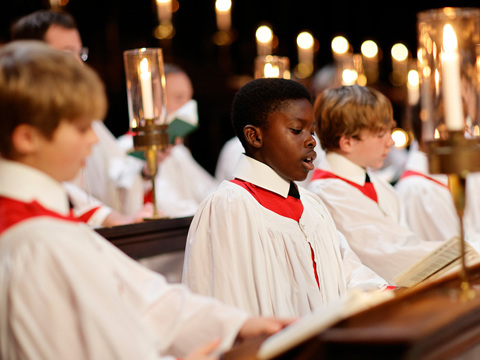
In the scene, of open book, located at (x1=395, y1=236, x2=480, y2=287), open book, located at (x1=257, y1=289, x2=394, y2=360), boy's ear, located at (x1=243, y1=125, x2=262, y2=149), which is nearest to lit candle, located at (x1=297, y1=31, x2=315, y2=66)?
boy's ear, located at (x1=243, y1=125, x2=262, y2=149)

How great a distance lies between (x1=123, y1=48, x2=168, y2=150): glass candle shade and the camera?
3.75 m

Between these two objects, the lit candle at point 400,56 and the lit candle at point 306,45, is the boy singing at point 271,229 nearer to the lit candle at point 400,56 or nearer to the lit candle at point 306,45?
the lit candle at point 306,45

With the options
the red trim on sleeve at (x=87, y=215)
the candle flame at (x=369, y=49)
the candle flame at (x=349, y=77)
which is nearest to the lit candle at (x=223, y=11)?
the candle flame at (x=349, y=77)

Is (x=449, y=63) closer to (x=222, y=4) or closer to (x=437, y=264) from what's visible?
(x=437, y=264)

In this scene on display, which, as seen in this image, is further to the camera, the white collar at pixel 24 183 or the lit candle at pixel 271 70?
the lit candle at pixel 271 70

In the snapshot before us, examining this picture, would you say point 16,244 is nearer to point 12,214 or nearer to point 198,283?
point 12,214

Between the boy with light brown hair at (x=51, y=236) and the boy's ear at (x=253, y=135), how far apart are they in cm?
127

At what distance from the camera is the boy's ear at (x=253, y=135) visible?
297cm

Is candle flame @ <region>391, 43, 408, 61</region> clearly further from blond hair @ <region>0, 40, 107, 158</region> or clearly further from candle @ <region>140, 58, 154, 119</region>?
blond hair @ <region>0, 40, 107, 158</region>

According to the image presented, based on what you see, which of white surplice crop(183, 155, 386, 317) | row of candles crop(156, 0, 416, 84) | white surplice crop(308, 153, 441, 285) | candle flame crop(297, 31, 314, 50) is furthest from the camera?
candle flame crop(297, 31, 314, 50)

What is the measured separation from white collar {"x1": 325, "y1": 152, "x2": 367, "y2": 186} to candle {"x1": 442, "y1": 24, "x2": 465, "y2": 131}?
154cm

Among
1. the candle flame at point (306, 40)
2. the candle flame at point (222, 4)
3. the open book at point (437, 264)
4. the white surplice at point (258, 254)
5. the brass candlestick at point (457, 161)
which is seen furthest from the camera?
the candle flame at point (306, 40)

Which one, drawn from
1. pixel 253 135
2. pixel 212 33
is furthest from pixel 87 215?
pixel 212 33

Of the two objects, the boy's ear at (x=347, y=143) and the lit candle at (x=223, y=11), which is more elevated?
the lit candle at (x=223, y=11)
